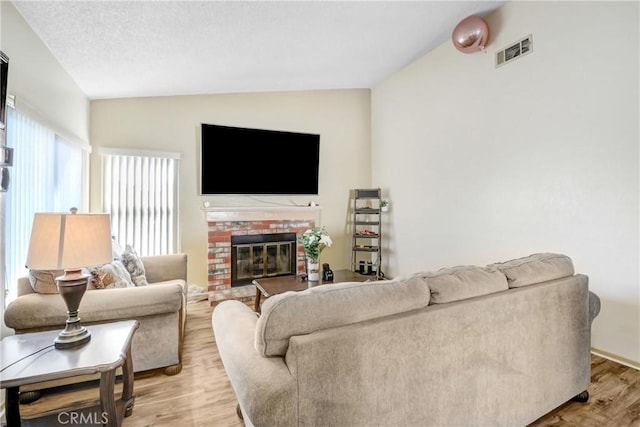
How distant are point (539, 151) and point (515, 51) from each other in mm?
1055

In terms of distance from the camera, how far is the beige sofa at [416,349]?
987mm

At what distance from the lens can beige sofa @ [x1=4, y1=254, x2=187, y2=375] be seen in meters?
1.76

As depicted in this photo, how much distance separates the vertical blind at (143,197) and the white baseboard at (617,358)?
4411mm

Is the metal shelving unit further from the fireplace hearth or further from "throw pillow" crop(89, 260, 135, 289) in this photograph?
"throw pillow" crop(89, 260, 135, 289)

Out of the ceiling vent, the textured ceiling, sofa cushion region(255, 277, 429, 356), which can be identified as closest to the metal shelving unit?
the textured ceiling

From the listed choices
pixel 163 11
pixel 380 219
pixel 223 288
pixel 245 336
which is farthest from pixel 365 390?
pixel 380 219

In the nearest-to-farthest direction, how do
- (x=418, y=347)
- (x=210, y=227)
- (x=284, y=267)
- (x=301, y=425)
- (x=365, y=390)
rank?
(x=301, y=425) < (x=365, y=390) < (x=418, y=347) < (x=210, y=227) < (x=284, y=267)

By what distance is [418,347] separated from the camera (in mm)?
1177

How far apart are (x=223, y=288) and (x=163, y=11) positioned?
2.98 m

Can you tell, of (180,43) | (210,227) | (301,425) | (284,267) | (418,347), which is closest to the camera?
(301,425)

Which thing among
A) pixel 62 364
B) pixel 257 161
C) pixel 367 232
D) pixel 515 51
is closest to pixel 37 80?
pixel 62 364

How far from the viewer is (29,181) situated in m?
2.21

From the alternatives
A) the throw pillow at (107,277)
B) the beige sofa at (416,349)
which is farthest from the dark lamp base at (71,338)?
the beige sofa at (416,349)

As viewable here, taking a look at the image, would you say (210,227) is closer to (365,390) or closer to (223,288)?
(223,288)
